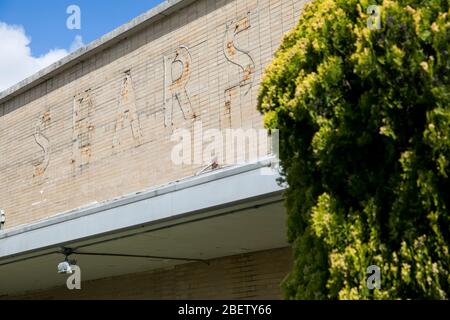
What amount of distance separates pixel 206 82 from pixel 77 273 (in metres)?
3.30

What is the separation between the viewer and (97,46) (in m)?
13.9

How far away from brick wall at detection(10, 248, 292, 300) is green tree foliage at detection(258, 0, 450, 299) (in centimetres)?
510

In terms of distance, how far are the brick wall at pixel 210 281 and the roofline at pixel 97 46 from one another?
389 cm

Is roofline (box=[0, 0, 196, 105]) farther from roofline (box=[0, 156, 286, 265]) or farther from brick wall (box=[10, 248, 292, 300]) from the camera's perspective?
roofline (box=[0, 156, 286, 265])

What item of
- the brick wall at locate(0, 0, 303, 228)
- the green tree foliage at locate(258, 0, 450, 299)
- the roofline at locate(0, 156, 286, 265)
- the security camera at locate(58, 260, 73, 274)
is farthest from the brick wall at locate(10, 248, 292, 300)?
the green tree foliage at locate(258, 0, 450, 299)

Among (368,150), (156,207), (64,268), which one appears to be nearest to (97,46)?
(64,268)

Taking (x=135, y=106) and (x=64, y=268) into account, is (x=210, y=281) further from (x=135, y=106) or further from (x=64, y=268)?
(x=135, y=106)

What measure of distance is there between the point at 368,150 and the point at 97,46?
9240mm

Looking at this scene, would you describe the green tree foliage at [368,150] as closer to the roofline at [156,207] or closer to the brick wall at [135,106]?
the roofline at [156,207]

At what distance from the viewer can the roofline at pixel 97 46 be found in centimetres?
1283

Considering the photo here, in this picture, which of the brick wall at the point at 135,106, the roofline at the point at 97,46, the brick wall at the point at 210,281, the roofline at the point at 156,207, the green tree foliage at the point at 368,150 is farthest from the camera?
the roofline at the point at 97,46

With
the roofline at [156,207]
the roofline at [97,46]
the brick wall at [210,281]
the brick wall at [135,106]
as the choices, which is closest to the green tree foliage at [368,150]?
the roofline at [156,207]

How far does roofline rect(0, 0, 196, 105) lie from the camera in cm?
1283

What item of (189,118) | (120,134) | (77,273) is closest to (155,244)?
(77,273)
